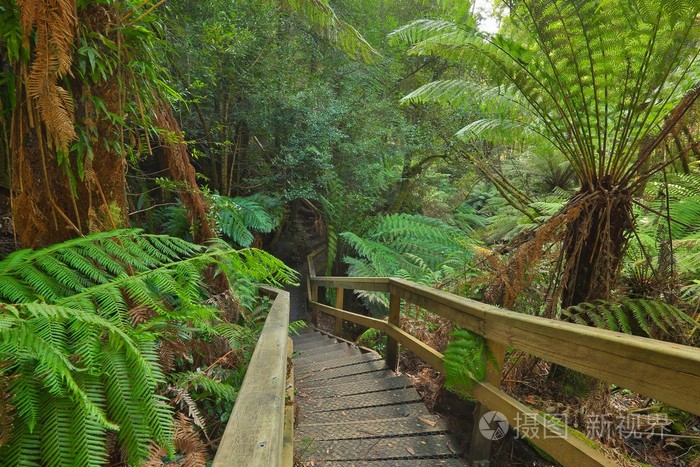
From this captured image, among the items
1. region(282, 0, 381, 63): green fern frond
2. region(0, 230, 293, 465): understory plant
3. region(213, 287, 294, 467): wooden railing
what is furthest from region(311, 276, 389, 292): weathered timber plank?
region(282, 0, 381, 63): green fern frond

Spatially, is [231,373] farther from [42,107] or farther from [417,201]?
[417,201]

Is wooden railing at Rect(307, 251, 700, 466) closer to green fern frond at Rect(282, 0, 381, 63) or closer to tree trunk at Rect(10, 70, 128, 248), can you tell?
tree trunk at Rect(10, 70, 128, 248)

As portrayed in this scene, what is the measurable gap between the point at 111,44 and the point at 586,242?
2.39m

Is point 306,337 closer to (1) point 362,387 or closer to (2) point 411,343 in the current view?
(1) point 362,387

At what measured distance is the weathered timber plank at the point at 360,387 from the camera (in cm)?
262

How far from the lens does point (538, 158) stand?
6992 millimetres

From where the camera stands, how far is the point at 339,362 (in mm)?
3424

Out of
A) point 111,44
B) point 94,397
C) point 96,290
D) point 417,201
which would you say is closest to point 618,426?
point 94,397

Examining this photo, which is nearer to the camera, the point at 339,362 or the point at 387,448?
the point at 387,448

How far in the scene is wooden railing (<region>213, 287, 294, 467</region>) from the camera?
71 centimetres

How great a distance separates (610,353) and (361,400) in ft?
6.03

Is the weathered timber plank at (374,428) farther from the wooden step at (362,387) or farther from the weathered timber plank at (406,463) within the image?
the wooden step at (362,387)

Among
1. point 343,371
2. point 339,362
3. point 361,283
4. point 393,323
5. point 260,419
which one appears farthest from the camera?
point 361,283

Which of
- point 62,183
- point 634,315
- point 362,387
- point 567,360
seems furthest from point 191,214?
point 634,315
